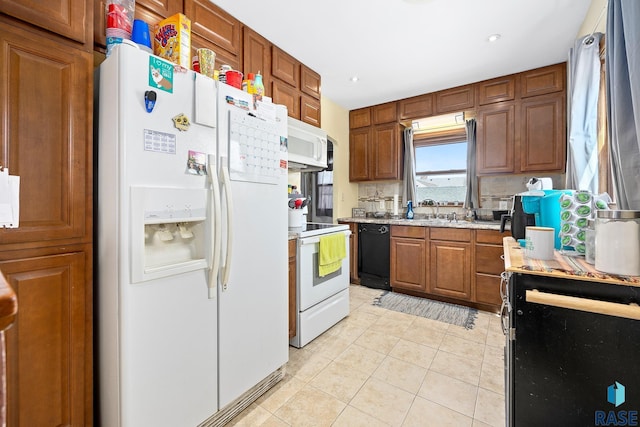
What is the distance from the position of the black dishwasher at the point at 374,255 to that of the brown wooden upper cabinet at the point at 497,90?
181cm

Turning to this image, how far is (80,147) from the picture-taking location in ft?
3.54

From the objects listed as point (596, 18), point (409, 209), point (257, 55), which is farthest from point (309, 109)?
point (596, 18)

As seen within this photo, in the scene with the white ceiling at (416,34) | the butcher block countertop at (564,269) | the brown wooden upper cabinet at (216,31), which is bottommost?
the butcher block countertop at (564,269)

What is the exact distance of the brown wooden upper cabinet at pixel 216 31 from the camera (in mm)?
1787

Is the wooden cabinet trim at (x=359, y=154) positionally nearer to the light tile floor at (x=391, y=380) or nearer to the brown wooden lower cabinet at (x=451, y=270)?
the brown wooden lower cabinet at (x=451, y=270)

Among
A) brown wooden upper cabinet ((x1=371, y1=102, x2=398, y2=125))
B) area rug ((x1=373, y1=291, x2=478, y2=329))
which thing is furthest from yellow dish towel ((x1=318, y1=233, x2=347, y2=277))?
brown wooden upper cabinet ((x1=371, y1=102, x2=398, y2=125))

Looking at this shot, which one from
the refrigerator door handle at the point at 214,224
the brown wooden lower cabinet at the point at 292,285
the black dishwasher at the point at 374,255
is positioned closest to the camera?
the refrigerator door handle at the point at 214,224

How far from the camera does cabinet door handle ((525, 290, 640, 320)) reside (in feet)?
2.45

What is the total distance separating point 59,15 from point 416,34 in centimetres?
226

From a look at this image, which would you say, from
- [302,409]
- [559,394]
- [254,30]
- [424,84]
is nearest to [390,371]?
[302,409]

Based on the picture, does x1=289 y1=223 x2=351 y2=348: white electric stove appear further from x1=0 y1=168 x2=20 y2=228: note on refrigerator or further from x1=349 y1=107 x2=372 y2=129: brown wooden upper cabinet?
x1=349 y1=107 x2=372 y2=129: brown wooden upper cabinet

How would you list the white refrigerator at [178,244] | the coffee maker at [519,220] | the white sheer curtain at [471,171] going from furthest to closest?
the white sheer curtain at [471,171], the coffee maker at [519,220], the white refrigerator at [178,244]

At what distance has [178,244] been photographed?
1277 millimetres

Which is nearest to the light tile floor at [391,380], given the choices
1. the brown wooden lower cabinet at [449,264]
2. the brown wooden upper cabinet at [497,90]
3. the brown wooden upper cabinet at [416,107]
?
the brown wooden lower cabinet at [449,264]
